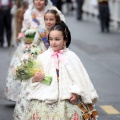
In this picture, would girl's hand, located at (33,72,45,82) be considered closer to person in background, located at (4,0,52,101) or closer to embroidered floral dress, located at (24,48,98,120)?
embroidered floral dress, located at (24,48,98,120)

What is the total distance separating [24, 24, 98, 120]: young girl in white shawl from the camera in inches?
214

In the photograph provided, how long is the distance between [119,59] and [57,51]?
8.78 metres

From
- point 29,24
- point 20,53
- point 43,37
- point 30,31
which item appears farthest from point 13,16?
point 43,37

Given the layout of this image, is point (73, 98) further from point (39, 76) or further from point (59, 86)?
point (39, 76)

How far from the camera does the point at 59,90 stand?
549cm

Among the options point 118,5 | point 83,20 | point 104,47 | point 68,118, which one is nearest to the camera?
point 68,118

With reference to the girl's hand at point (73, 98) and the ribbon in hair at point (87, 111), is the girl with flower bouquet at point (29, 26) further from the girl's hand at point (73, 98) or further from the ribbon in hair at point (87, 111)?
the girl's hand at point (73, 98)

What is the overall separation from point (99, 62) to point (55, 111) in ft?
27.7

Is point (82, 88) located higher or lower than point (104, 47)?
higher

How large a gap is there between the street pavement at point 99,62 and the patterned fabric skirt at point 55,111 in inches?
98.0

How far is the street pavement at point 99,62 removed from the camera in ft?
29.0

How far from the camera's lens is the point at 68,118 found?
543 cm

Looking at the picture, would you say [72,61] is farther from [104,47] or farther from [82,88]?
[104,47]

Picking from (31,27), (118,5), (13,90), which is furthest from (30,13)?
(118,5)
